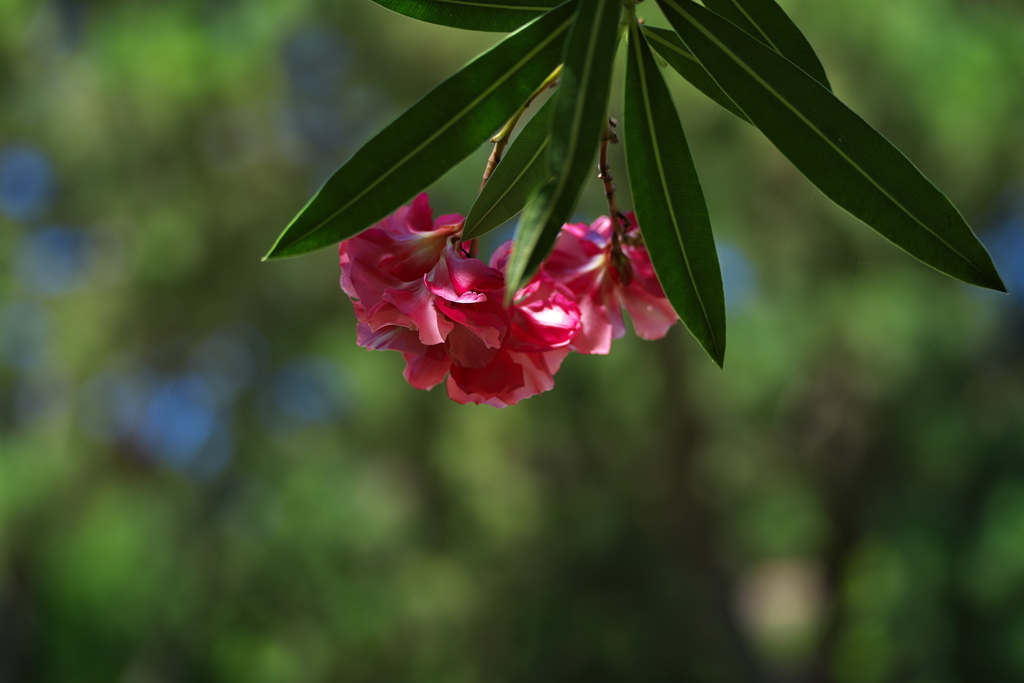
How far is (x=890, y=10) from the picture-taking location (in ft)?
16.8

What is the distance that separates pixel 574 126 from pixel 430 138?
126 millimetres

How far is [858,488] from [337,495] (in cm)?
414

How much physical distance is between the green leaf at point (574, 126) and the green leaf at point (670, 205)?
11 centimetres

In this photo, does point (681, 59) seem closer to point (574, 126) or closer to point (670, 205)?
point (670, 205)

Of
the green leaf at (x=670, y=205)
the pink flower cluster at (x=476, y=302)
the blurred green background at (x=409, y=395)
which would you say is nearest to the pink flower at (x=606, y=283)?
the pink flower cluster at (x=476, y=302)

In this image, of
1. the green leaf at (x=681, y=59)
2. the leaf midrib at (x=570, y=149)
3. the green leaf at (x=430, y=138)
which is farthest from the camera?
the green leaf at (x=681, y=59)

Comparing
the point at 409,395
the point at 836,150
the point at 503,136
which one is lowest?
the point at 836,150

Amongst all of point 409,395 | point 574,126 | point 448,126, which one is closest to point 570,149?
point 574,126

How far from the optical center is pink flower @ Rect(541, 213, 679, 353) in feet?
2.24

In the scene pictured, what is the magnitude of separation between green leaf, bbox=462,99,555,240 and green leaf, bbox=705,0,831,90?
0.46 feet

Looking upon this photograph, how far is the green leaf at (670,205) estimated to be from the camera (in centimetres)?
57

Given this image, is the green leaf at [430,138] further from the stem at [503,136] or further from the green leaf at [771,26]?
the green leaf at [771,26]

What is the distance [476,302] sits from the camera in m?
0.56

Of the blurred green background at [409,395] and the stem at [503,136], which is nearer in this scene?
the stem at [503,136]
